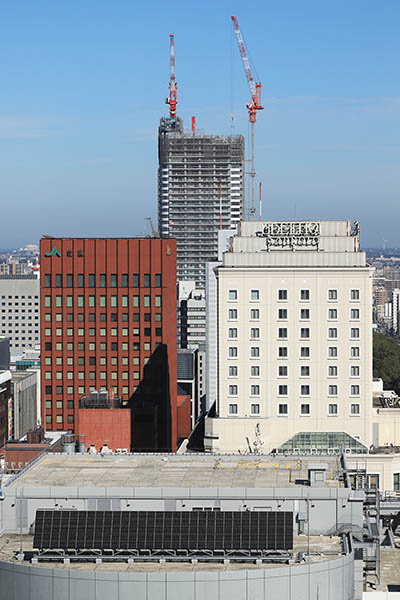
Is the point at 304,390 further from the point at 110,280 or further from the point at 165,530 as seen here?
the point at 165,530

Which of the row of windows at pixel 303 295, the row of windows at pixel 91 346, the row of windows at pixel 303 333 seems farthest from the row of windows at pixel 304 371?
the row of windows at pixel 91 346

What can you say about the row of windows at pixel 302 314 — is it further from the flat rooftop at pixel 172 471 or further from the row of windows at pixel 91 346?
the row of windows at pixel 91 346

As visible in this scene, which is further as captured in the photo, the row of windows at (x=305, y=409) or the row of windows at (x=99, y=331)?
the row of windows at (x=99, y=331)

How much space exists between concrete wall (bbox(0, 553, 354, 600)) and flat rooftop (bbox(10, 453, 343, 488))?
50.0ft

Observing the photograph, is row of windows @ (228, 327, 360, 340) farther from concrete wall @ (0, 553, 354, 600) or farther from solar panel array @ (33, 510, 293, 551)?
concrete wall @ (0, 553, 354, 600)

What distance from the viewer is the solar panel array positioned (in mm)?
74500

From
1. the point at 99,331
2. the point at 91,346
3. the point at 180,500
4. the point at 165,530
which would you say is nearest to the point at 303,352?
the point at 180,500

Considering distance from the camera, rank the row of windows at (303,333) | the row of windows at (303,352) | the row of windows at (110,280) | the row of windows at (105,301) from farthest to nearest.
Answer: the row of windows at (105,301), the row of windows at (110,280), the row of windows at (303,352), the row of windows at (303,333)

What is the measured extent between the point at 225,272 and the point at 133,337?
57287mm

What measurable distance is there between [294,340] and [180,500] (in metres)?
57.3

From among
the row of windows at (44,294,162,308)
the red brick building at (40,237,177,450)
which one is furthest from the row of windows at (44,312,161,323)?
the row of windows at (44,294,162,308)

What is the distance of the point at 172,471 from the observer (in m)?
93.4

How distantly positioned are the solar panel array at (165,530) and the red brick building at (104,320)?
114 metres

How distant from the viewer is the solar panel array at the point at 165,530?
74.5 metres
